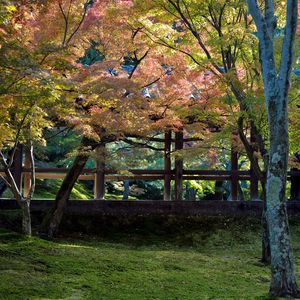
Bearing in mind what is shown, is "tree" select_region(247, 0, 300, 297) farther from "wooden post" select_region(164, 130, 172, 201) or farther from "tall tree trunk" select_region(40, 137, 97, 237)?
Result: "wooden post" select_region(164, 130, 172, 201)

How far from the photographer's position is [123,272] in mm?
7461

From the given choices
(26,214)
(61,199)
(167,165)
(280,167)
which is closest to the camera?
(280,167)

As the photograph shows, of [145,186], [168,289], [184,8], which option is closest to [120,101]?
[184,8]

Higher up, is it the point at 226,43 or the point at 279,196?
the point at 226,43

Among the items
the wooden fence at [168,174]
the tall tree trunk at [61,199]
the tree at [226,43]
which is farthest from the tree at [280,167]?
the wooden fence at [168,174]

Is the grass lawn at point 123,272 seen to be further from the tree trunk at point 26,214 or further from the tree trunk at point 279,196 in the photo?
the tree trunk at point 279,196

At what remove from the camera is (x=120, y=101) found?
31.1 feet

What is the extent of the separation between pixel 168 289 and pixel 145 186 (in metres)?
13.3

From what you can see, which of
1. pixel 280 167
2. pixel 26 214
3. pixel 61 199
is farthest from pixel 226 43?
pixel 61 199

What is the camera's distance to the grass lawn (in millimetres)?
6188

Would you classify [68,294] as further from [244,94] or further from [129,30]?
[129,30]

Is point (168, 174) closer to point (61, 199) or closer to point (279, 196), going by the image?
point (61, 199)

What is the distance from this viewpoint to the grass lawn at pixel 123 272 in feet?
20.3

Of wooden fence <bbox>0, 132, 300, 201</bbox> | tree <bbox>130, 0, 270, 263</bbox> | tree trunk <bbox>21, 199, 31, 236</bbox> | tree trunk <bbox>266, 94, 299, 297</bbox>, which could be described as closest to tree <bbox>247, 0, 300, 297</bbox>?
tree trunk <bbox>266, 94, 299, 297</bbox>
